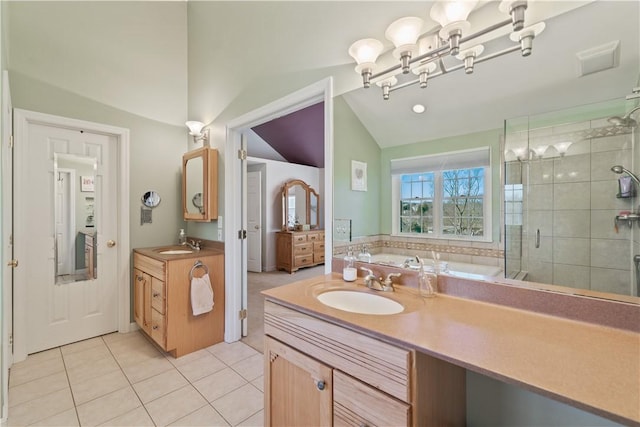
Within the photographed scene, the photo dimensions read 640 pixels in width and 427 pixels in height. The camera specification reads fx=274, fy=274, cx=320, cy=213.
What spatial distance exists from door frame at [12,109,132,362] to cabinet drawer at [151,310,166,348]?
64 centimetres

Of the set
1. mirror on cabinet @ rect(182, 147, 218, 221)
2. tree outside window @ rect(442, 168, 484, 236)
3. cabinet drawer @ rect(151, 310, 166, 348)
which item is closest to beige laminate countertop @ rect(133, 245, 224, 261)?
mirror on cabinet @ rect(182, 147, 218, 221)

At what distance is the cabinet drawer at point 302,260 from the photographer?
5480 millimetres

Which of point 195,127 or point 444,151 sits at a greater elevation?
point 195,127

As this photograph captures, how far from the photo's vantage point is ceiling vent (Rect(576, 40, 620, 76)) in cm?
95

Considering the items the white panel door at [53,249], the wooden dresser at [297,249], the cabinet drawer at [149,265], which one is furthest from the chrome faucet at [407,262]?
the wooden dresser at [297,249]

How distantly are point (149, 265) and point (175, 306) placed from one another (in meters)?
0.50

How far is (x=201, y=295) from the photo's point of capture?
7.85 ft

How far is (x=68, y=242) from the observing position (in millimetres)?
2602

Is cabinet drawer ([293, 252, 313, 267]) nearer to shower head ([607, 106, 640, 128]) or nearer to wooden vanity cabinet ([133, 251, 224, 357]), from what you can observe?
wooden vanity cabinet ([133, 251, 224, 357])

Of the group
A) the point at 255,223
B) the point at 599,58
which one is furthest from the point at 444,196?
the point at 255,223

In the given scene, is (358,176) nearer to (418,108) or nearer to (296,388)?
(418,108)

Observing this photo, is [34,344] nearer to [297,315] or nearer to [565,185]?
[297,315]

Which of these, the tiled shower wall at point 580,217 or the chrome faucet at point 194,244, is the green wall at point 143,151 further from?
the tiled shower wall at point 580,217

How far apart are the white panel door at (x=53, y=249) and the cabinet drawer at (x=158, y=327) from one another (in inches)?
29.0
